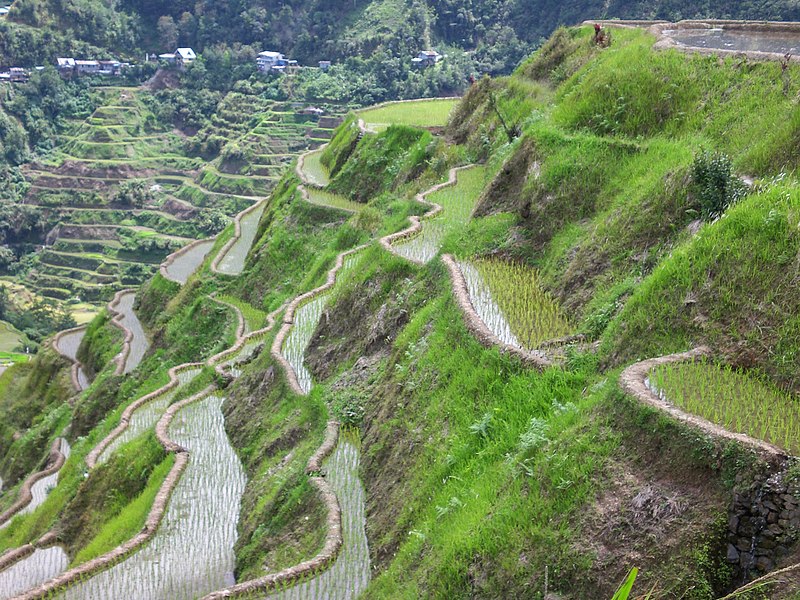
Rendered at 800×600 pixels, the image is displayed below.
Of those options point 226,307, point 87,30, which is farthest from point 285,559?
point 87,30

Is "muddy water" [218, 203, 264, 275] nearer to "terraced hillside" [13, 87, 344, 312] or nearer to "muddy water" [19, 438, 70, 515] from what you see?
"muddy water" [19, 438, 70, 515]

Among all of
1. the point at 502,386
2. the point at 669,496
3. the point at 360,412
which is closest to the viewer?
the point at 669,496

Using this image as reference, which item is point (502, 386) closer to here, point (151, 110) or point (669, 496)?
point (669, 496)

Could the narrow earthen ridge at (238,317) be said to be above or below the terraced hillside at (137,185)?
above

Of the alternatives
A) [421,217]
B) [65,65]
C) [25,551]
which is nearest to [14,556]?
[25,551]

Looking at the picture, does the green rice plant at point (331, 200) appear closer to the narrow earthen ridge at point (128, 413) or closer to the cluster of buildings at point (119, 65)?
the narrow earthen ridge at point (128, 413)

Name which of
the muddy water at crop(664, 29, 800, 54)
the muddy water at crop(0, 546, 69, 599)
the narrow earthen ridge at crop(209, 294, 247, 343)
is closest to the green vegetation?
the muddy water at crop(664, 29, 800, 54)

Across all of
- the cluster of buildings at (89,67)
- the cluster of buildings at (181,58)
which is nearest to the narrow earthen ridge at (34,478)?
the cluster of buildings at (181,58)

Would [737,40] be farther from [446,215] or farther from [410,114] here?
[410,114]
